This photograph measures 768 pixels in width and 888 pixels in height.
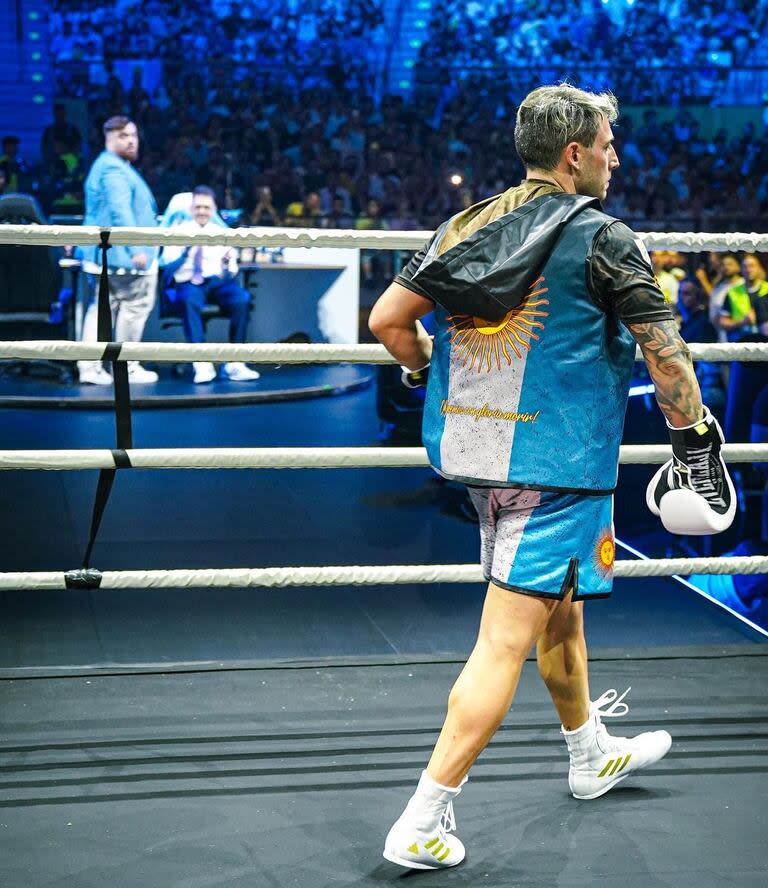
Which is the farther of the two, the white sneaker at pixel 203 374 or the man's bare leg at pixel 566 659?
the white sneaker at pixel 203 374

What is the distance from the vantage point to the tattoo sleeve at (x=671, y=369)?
1.56 meters

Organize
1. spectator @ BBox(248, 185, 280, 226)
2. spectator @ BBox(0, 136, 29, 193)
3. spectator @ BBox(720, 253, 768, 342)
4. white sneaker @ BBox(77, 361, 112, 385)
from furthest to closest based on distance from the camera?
spectator @ BBox(248, 185, 280, 226) → spectator @ BBox(0, 136, 29, 193) → white sneaker @ BBox(77, 361, 112, 385) → spectator @ BBox(720, 253, 768, 342)

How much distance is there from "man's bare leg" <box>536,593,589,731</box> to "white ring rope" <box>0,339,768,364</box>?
570 millimetres

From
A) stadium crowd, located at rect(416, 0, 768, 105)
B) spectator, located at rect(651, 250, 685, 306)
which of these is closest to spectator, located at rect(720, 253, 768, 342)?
spectator, located at rect(651, 250, 685, 306)

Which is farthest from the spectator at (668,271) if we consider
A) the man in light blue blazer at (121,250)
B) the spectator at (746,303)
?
the man in light blue blazer at (121,250)

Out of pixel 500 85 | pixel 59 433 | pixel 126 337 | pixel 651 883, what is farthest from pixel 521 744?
pixel 500 85

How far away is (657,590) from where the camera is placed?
3.55 m

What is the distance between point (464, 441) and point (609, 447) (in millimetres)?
214

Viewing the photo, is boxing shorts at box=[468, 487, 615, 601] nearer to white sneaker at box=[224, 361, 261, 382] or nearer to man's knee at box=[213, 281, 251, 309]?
man's knee at box=[213, 281, 251, 309]

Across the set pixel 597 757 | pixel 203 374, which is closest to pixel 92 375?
pixel 203 374

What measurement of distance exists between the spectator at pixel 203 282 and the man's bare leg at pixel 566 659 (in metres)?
6.26

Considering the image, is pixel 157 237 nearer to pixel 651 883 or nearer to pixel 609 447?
pixel 609 447

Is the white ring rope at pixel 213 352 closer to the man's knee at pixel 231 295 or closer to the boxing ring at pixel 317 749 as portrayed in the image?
the boxing ring at pixel 317 749

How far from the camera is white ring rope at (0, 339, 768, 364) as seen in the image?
7.05 feet
